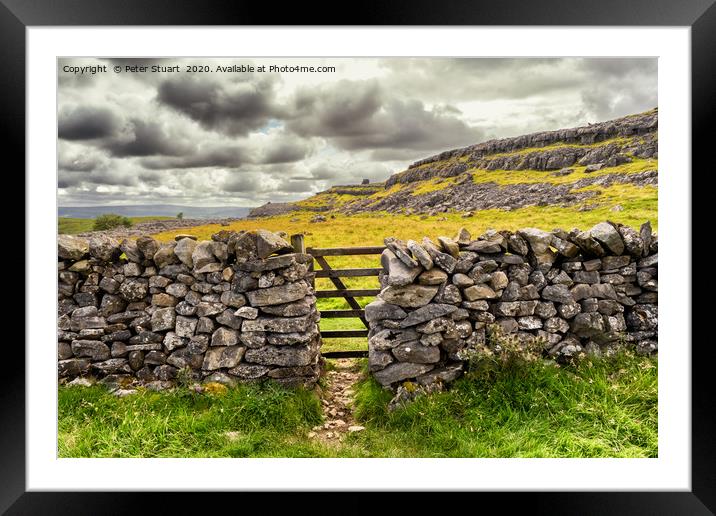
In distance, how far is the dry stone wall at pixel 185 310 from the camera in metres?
4.67

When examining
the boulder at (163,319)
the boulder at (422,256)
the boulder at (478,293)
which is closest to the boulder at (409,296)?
the boulder at (422,256)

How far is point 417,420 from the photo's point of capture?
414cm

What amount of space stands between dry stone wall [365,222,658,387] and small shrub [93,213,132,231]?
4052mm

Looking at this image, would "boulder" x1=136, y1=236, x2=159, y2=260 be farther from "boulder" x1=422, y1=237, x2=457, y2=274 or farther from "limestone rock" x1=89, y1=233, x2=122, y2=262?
"boulder" x1=422, y1=237, x2=457, y2=274

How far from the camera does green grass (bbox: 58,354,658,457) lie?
380cm

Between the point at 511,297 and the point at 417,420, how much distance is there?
1866 millimetres

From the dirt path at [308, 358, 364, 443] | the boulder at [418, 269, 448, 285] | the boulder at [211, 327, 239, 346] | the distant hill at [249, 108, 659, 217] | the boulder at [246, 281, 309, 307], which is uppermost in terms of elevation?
the distant hill at [249, 108, 659, 217]

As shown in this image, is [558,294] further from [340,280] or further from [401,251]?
[340,280]

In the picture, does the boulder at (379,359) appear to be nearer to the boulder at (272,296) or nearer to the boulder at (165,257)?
the boulder at (272,296)

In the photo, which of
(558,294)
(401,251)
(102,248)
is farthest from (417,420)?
(102,248)

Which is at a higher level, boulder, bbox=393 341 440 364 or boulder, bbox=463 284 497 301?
boulder, bbox=463 284 497 301

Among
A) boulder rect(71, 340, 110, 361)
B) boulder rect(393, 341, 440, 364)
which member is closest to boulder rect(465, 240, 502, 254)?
boulder rect(393, 341, 440, 364)
